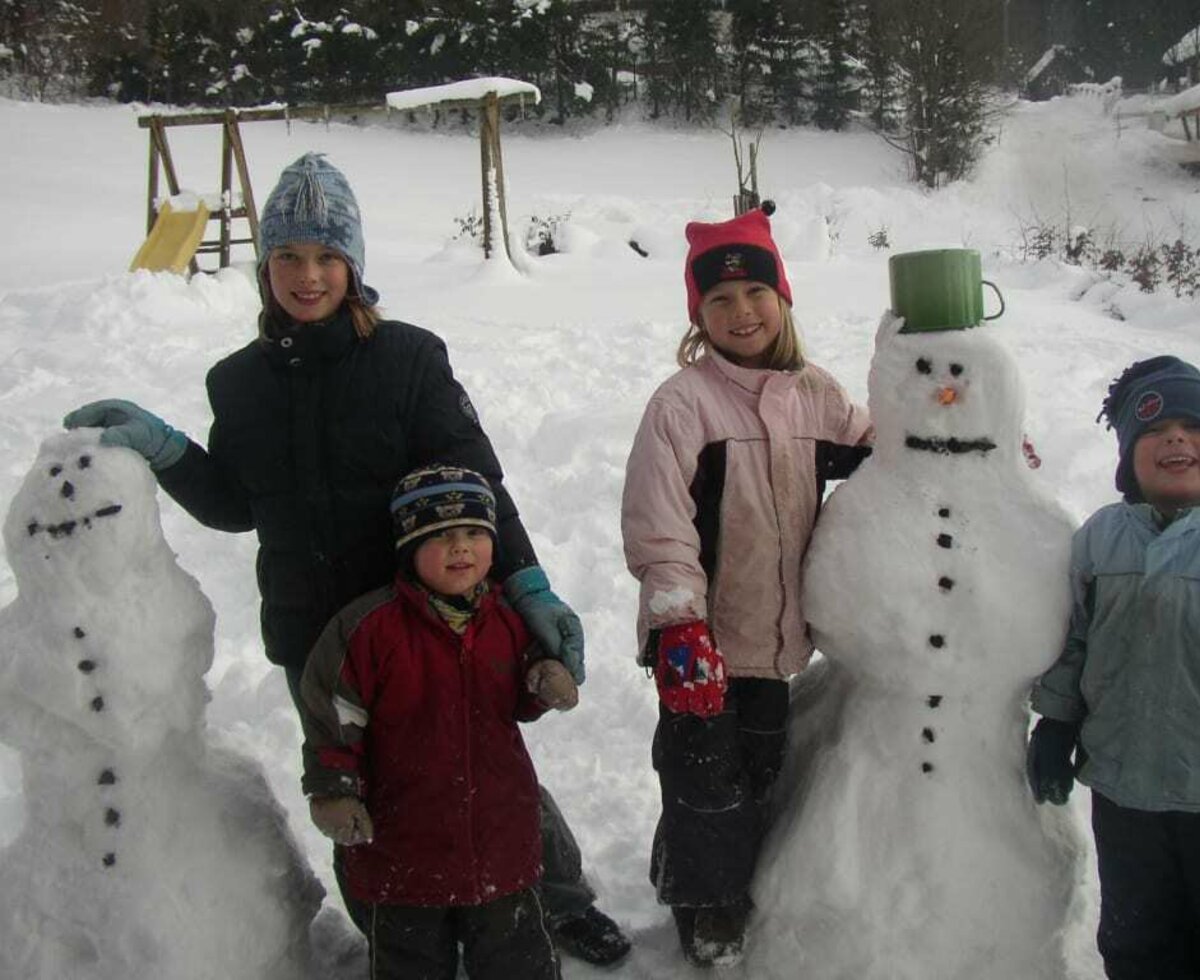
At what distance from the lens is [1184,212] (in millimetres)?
18016

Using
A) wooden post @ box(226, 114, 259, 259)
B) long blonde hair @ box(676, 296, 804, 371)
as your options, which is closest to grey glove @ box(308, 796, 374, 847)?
long blonde hair @ box(676, 296, 804, 371)

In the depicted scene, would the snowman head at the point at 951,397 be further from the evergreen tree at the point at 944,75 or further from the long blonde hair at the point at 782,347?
the evergreen tree at the point at 944,75

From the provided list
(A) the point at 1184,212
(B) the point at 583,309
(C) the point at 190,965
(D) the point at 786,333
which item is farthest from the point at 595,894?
(A) the point at 1184,212

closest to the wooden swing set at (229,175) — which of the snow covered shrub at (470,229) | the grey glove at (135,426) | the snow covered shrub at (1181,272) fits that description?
the snow covered shrub at (470,229)

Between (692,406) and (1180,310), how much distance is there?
7.36 meters

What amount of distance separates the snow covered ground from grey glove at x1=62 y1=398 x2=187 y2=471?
2.05 feet

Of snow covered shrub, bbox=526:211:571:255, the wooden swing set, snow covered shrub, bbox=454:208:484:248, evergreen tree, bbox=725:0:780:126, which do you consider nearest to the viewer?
the wooden swing set

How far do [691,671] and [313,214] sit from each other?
1.13 m

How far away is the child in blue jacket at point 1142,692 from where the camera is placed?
1755 millimetres

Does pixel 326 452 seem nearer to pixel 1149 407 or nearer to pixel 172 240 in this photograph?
pixel 1149 407

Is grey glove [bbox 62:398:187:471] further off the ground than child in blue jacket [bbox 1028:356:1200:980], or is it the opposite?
grey glove [bbox 62:398:187:471]

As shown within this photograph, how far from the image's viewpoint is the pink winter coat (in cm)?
198

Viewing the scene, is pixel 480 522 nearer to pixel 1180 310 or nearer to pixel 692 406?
pixel 692 406

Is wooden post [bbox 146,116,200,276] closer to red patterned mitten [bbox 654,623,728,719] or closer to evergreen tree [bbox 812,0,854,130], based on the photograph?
red patterned mitten [bbox 654,623,728,719]
